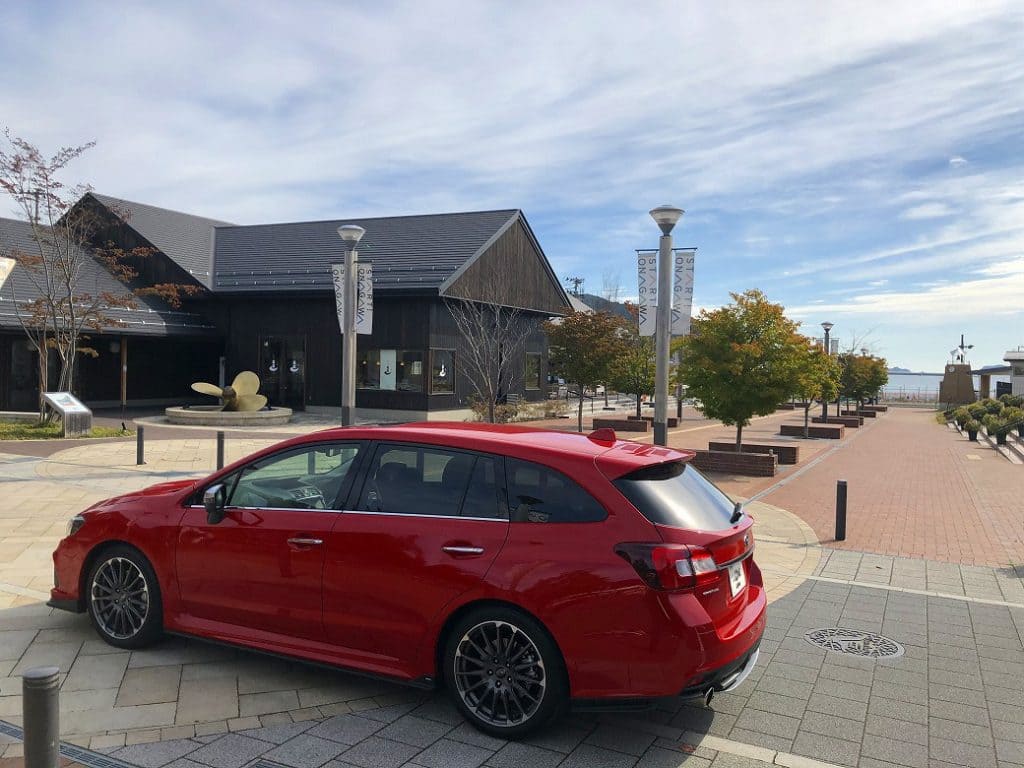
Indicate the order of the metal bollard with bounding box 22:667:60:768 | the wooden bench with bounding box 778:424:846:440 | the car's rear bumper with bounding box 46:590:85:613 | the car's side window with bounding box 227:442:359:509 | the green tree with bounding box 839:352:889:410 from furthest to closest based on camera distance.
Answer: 1. the green tree with bounding box 839:352:889:410
2. the wooden bench with bounding box 778:424:846:440
3. the car's rear bumper with bounding box 46:590:85:613
4. the car's side window with bounding box 227:442:359:509
5. the metal bollard with bounding box 22:667:60:768

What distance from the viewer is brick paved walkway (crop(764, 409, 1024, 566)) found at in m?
9.32

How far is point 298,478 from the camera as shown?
198 inches

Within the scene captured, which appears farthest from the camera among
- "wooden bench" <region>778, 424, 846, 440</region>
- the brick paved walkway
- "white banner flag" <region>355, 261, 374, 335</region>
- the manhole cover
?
"wooden bench" <region>778, 424, 846, 440</region>

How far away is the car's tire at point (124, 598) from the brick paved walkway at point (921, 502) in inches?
292

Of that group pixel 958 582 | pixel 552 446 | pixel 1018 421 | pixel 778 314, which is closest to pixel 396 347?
pixel 778 314

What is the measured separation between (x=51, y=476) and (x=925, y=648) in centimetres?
1260

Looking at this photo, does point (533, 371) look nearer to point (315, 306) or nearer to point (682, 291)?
point (315, 306)

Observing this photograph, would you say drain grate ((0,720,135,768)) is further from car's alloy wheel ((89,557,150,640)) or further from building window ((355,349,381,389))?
building window ((355,349,381,389))

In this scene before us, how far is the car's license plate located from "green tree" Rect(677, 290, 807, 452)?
11866mm

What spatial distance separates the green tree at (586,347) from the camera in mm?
24766

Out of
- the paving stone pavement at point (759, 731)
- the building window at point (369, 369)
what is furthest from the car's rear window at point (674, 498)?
the building window at point (369, 369)

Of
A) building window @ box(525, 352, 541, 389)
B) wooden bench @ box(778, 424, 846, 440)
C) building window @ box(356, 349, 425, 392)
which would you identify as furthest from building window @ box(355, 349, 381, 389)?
wooden bench @ box(778, 424, 846, 440)

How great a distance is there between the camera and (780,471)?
52.9 ft

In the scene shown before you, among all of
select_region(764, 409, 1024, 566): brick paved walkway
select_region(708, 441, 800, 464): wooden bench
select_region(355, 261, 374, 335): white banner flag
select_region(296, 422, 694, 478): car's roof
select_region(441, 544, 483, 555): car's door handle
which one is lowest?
select_region(764, 409, 1024, 566): brick paved walkway
